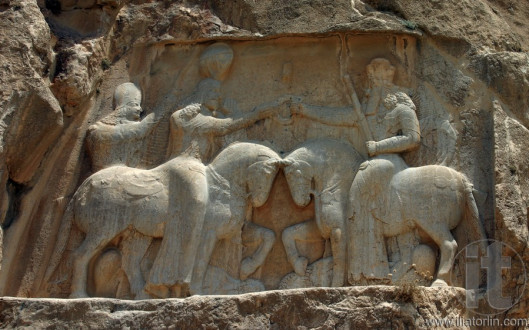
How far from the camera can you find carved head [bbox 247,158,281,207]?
8016 mm

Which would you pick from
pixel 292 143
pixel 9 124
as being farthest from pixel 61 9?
pixel 292 143

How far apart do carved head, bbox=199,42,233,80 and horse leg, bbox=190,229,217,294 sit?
62.2 inches

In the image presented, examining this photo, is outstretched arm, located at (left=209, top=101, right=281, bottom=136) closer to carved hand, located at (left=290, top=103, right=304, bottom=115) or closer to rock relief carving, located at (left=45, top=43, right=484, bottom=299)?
rock relief carving, located at (left=45, top=43, right=484, bottom=299)

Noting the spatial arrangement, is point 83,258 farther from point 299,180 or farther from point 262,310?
point 299,180

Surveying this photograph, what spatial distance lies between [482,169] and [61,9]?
14.1 feet

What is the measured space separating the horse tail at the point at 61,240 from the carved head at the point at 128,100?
0.96 m

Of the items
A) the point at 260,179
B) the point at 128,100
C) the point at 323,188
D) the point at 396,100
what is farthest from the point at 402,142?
the point at 128,100

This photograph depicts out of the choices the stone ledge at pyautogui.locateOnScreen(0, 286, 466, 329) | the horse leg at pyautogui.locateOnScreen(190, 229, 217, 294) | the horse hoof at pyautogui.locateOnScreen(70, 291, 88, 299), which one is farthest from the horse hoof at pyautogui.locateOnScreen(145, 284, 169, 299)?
the horse hoof at pyautogui.locateOnScreen(70, 291, 88, 299)

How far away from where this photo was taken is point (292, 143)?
27.3 ft

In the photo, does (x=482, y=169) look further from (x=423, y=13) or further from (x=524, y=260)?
(x=423, y=13)

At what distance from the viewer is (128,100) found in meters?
8.54

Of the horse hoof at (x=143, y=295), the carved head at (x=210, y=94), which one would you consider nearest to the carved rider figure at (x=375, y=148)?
the carved head at (x=210, y=94)

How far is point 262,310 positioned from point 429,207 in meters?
1.71

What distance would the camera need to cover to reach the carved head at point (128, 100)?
8477mm
